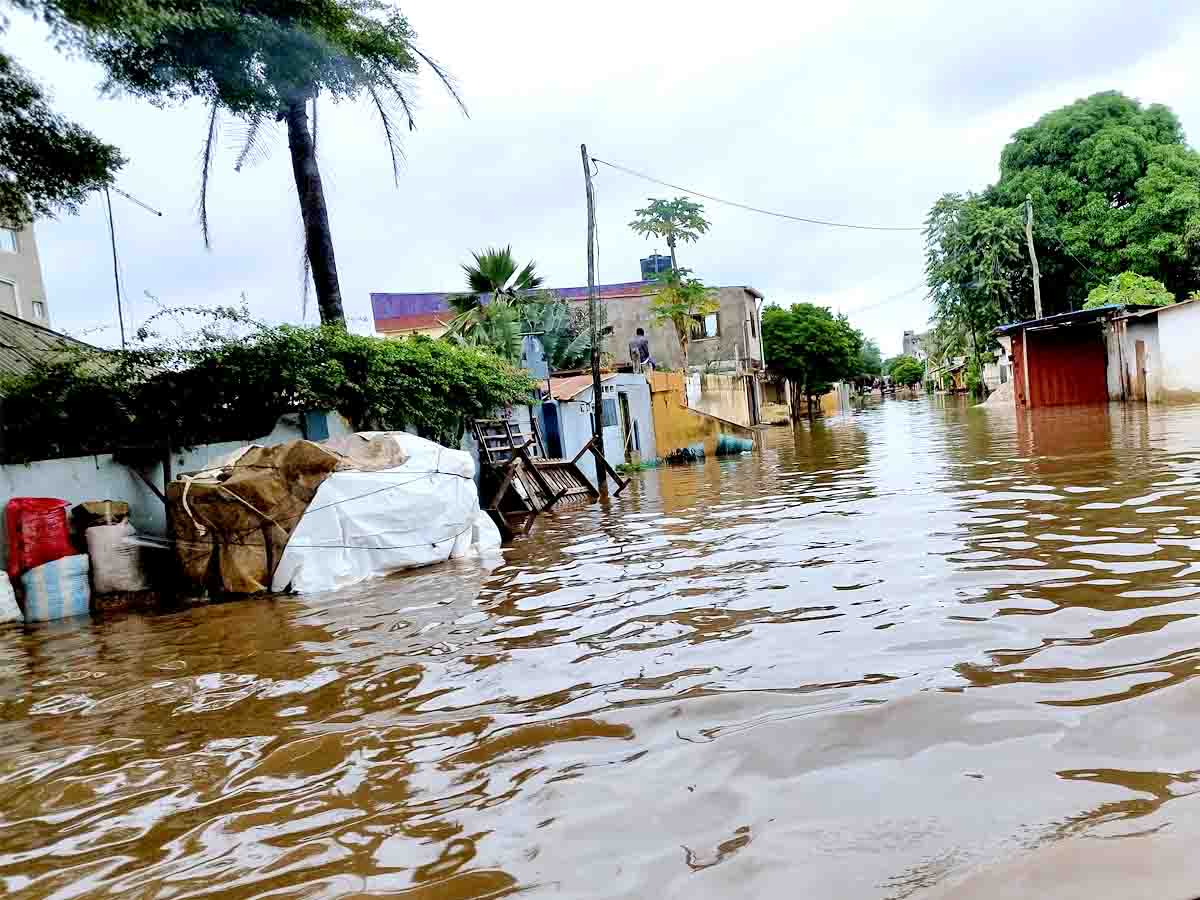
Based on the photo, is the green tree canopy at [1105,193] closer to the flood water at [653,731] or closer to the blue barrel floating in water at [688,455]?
the blue barrel floating in water at [688,455]

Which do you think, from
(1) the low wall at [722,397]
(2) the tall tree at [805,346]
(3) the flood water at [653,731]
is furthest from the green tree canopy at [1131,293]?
(3) the flood water at [653,731]

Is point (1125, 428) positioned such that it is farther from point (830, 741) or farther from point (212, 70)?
point (212, 70)

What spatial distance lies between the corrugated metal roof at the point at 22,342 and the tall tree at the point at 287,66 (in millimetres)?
3496

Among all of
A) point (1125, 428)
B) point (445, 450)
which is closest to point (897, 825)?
point (445, 450)

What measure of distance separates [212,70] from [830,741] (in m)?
12.7

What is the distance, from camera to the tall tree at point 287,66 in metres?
10.8

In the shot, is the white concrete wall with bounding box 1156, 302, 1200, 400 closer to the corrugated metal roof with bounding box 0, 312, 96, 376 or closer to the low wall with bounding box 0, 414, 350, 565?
the low wall with bounding box 0, 414, 350, 565

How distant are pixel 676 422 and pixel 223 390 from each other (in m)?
16.6

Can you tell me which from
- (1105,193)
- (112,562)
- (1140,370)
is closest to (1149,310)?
(1140,370)

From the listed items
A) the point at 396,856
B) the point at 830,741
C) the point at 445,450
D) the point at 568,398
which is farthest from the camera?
the point at 568,398

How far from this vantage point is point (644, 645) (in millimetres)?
4047

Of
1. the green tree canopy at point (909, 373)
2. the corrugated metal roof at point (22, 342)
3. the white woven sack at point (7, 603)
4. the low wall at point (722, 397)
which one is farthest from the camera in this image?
the green tree canopy at point (909, 373)

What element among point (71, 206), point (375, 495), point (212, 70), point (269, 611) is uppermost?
point (212, 70)

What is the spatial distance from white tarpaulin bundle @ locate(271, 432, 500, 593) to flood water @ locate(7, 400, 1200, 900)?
3.50ft
